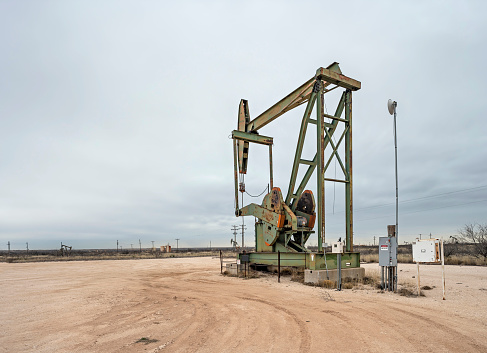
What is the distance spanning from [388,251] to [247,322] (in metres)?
4.90

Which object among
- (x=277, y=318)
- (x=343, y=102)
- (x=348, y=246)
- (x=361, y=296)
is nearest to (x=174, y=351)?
(x=277, y=318)

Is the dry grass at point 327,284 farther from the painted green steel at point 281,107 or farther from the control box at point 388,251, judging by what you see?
the painted green steel at point 281,107

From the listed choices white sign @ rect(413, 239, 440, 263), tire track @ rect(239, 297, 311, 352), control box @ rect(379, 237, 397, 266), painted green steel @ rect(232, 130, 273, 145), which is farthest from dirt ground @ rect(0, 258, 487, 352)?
painted green steel @ rect(232, 130, 273, 145)

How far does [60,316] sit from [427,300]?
7.55 m

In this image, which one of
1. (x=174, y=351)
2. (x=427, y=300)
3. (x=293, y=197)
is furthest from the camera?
(x=293, y=197)

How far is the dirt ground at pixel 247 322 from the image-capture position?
4.68m

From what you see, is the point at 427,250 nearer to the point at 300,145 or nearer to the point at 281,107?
the point at 300,145

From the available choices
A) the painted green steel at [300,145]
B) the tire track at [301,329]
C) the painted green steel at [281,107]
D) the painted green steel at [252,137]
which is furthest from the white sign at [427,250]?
the painted green steel at [252,137]

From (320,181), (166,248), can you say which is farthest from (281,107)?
(166,248)

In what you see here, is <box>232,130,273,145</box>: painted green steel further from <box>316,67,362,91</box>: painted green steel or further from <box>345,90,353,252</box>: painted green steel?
<box>316,67,362,91</box>: painted green steel

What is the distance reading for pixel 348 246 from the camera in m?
12.7

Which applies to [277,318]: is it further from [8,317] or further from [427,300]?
[8,317]

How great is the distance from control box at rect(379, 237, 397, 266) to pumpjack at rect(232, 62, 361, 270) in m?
2.12

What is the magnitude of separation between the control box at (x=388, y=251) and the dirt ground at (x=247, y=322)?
0.78 metres
